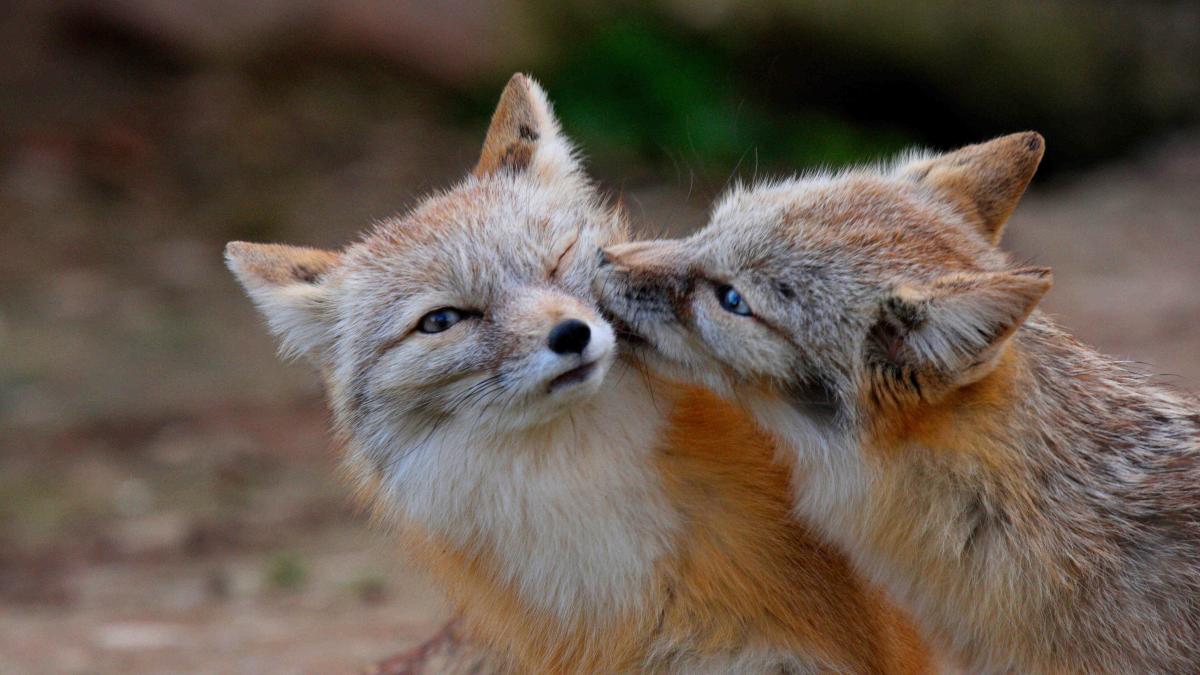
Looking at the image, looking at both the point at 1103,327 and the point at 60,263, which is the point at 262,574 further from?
the point at 1103,327

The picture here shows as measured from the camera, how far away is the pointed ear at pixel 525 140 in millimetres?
5164

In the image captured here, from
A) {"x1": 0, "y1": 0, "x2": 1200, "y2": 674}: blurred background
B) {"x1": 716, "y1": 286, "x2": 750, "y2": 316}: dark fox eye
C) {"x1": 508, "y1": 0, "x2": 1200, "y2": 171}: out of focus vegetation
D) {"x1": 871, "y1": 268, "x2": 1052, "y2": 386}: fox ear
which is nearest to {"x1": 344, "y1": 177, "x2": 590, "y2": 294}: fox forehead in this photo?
{"x1": 716, "y1": 286, "x2": 750, "y2": 316}: dark fox eye

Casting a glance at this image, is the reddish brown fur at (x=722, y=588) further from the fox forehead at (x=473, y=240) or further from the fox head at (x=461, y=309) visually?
the fox forehead at (x=473, y=240)

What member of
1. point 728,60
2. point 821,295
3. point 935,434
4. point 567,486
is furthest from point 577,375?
point 728,60

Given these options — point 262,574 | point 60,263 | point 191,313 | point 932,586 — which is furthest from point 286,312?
point 60,263

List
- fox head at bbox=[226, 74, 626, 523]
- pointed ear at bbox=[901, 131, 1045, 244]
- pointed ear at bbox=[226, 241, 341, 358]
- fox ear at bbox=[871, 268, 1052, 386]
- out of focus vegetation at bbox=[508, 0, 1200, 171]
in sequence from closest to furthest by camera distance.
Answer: fox ear at bbox=[871, 268, 1052, 386] < fox head at bbox=[226, 74, 626, 523] < pointed ear at bbox=[901, 131, 1045, 244] < pointed ear at bbox=[226, 241, 341, 358] < out of focus vegetation at bbox=[508, 0, 1200, 171]

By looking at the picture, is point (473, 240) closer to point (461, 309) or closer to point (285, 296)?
point (461, 309)

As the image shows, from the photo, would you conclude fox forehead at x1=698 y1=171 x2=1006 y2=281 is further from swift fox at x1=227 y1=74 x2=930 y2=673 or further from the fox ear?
swift fox at x1=227 y1=74 x2=930 y2=673

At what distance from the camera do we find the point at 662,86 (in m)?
13.0

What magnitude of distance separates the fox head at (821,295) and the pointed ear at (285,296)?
1139mm

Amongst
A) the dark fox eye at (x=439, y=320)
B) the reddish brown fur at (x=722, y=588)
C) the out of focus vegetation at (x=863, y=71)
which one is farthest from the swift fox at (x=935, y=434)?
the out of focus vegetation at (x=863, y=71)

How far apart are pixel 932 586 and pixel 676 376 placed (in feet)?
3.41

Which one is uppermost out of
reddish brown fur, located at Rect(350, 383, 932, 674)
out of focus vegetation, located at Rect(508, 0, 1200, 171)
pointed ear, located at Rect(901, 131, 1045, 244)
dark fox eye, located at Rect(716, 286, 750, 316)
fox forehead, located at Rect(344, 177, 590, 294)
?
out of focus vegetation, located at Rect(508, 0, 1200, 171)

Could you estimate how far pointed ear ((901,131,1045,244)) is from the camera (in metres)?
4.60
